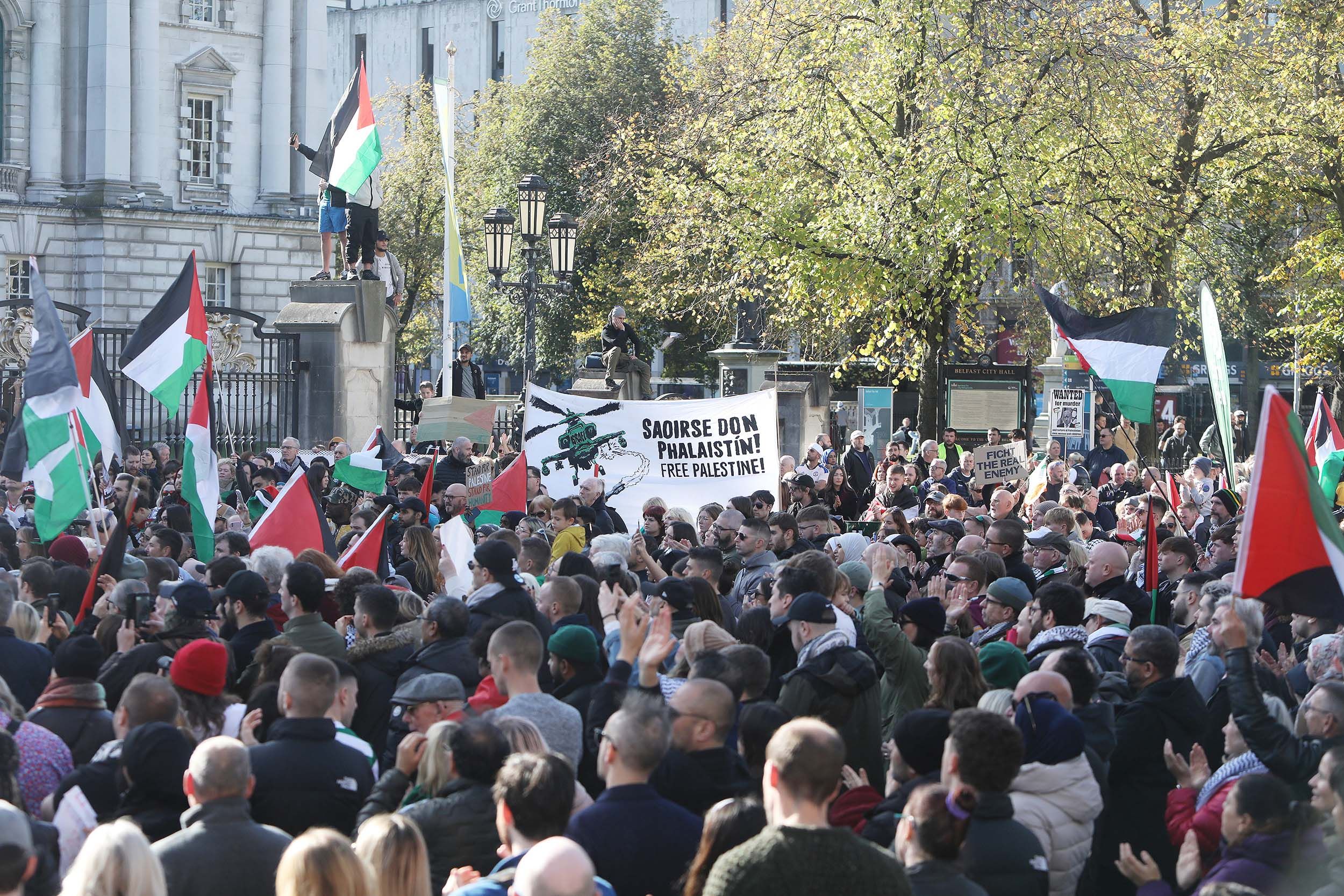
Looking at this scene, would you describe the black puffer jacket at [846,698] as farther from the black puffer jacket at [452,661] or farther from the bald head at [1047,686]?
the black puffer jacket at [452,661]

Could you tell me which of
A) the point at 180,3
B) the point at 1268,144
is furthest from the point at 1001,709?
the point at 180,3

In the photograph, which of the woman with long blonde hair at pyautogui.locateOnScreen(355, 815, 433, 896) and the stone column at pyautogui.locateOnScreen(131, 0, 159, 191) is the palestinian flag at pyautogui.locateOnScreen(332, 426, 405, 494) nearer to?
the woman with long blonde hair at pyautogui.locateOnScreen(355, 815, 433, 896)

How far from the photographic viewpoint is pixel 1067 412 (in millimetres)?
25719

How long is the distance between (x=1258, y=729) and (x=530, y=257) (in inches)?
Answer: 663

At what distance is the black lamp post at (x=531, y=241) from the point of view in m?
22.2

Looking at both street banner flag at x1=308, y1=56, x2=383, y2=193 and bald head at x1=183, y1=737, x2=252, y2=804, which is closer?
bald head at x1=183, y1=737, x2=252, y2=804

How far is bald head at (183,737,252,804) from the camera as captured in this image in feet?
17.3

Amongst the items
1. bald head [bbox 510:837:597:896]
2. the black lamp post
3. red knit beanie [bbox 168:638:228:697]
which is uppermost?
the black lamp post

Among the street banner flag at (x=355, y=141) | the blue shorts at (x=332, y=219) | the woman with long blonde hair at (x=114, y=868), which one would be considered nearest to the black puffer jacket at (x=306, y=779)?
the woman with long blonde hair at (x=114, y=868)

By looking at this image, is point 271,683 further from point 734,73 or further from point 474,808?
point 734,73

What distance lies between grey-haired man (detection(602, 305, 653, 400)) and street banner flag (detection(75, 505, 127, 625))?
14580mm

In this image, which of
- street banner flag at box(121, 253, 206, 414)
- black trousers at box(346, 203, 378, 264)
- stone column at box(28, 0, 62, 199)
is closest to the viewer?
street banner flag at box(121, 253, 206, 414)

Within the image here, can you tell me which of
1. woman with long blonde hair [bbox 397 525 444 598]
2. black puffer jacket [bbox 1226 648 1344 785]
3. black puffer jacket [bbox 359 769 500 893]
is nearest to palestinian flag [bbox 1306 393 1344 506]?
woman with long blonde hair [bbox 397 525 444 598]

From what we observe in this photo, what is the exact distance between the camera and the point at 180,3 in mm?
43812
